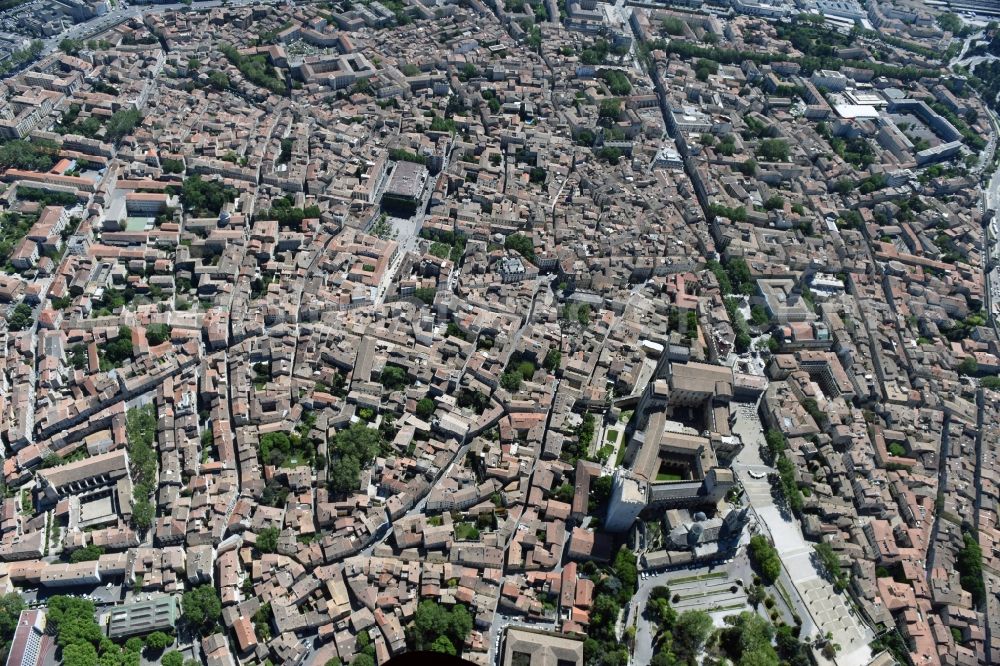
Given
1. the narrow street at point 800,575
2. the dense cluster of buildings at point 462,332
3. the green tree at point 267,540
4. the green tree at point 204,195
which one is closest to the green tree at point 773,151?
the dense cluster of buildings at point 462,332

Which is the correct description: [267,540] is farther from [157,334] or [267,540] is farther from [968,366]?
[968,366]

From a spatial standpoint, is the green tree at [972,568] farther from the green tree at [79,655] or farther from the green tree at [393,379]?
the green tree at [79,655]

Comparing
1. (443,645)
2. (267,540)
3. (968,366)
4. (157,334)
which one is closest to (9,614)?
(267,540)

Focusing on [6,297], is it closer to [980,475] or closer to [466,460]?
[466,460]

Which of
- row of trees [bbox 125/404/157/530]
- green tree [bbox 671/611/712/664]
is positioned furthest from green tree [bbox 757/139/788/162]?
row of trees [bbox 125/404/157/530]

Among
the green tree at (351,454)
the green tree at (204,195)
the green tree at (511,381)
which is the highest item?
the green tree at (204,195)

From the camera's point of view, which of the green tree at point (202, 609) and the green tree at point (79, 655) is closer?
the green tree at point (79, 655)

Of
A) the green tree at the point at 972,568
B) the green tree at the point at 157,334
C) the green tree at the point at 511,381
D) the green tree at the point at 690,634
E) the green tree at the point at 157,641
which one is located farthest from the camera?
the green tree at the point at 157,334

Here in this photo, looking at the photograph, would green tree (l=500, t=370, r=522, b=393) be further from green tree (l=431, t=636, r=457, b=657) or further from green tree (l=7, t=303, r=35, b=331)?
green tree (l=7, t=303, r=35, b=331)

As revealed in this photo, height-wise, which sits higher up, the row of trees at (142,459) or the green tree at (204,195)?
the green tree at (204,195)
